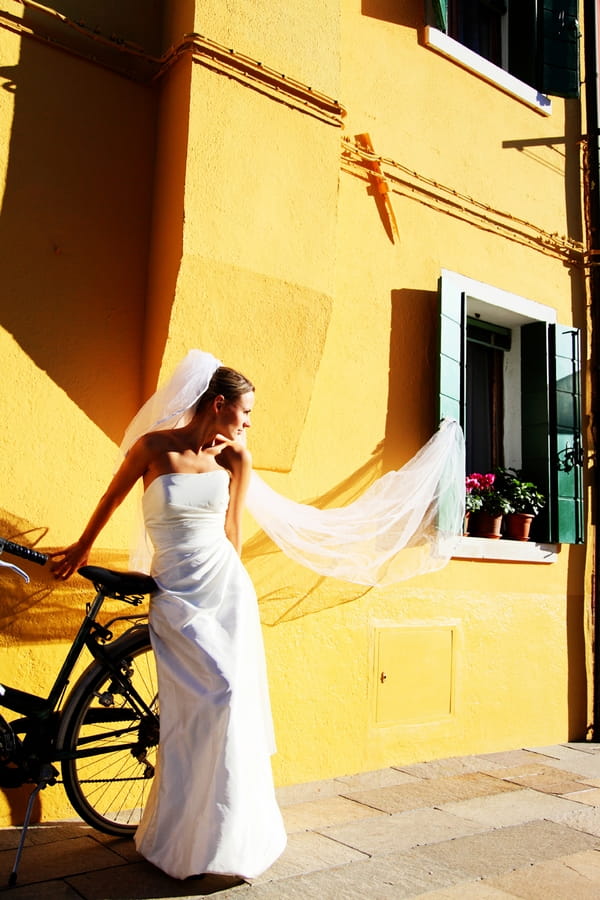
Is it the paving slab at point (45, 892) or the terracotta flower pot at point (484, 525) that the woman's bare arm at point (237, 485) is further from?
the terracotta flower pot at point (484, 525)

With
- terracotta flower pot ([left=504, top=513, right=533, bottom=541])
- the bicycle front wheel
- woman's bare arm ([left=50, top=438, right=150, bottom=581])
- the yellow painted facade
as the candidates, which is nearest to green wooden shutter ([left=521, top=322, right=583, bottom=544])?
terracotta flower pot ([left=504, top=513, right=533, bottom=541])

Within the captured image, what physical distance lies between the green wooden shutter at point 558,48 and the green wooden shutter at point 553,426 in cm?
196

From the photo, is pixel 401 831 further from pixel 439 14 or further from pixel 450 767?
pixel 439 14

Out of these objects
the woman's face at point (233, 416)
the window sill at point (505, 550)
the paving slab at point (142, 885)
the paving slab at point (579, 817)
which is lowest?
the paving slab at point (579, 817)

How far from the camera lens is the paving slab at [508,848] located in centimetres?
357

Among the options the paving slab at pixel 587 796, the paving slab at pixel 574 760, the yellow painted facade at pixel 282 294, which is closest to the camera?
the yellow painted facade at pixel 282 294

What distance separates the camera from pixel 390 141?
5676 millimetres

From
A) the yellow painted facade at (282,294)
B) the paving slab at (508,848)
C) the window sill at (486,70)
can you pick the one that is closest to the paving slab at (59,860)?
the yellow painted facade at (282,294)

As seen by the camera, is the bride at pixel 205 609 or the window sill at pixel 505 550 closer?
the bride at pixel 205 609

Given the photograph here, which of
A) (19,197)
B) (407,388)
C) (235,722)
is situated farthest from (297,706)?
(19,197)

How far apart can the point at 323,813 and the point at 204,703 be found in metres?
1.33

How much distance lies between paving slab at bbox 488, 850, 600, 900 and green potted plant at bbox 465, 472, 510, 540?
2.58 meters

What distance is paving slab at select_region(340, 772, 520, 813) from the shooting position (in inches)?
176

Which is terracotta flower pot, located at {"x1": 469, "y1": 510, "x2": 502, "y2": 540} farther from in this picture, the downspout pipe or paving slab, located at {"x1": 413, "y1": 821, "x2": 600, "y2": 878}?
paving slab, located at {"x1": 413, "y1": 821, "x2": 600, "y2": 878}
